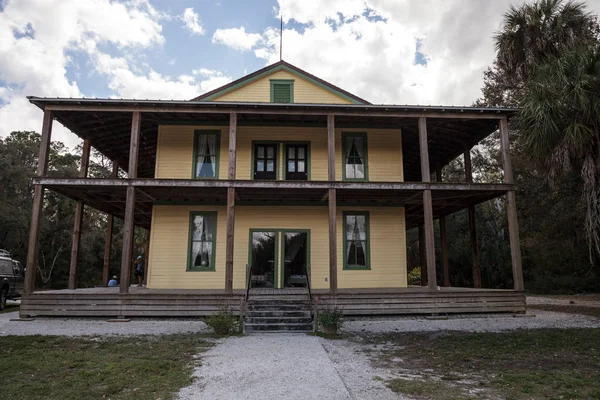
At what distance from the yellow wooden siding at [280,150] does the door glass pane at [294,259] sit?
7.63 feet

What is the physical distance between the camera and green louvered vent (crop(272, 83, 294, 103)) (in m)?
15.5

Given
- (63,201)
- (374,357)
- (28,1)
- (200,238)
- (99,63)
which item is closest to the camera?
(374,357)

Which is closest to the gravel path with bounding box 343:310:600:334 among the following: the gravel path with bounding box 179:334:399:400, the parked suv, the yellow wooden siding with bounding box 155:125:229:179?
the gravel path with bounding box 179:334:399:400

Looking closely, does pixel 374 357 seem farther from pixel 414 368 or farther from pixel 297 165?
pixel 297 165

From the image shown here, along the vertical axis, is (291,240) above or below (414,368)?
above

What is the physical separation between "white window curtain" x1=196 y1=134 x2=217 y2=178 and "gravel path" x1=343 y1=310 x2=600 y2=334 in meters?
7.41

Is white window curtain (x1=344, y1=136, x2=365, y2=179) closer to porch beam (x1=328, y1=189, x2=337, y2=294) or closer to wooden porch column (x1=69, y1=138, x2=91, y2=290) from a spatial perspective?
porch beam (x1=328, y1=189, x2=337, y2=294)

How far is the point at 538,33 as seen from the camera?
14172 millimetres

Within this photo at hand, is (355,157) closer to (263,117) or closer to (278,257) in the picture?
(263,117)

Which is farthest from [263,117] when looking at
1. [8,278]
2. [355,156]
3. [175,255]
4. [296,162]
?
[8,278]

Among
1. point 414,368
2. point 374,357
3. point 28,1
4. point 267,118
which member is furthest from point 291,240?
point 28,1

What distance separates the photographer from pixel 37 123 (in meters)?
36.5

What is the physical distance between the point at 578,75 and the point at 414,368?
32.6 ft

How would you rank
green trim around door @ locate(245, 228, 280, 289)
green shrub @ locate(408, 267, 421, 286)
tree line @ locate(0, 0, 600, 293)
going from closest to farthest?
tree line @ locate(0, 0, 600, 293) → green trim around door @ locate(245, 228, 280, 289) → green shrub @ locate(408, 267, 421, 286)
